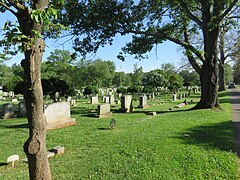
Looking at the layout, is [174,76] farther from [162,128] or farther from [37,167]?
[37,167]

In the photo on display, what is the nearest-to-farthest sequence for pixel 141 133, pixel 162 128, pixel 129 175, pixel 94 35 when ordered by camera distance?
pixel 129 175 < pixel 141 133 < pixel 162 128 < pixel 94 35

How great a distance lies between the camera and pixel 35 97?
10.7 feet

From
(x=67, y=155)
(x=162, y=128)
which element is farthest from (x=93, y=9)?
(x=67, y=155)

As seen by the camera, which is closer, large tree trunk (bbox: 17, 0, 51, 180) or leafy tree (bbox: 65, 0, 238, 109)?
large tree trunk (bbox: 17, 0, 51, 180)

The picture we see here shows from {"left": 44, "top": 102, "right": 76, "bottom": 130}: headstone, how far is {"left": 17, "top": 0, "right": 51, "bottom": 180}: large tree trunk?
23.2ft

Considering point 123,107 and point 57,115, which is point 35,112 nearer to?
point 57,115

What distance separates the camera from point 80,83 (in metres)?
47.5

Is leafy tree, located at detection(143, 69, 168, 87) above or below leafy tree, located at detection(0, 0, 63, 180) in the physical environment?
above

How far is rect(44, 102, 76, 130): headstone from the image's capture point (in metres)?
10.3

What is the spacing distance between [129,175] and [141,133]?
11.5ft

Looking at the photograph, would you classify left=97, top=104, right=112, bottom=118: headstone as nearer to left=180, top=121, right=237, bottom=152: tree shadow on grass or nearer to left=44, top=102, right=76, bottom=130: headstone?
left=44, top=102, right=76, bottom=130: headstone

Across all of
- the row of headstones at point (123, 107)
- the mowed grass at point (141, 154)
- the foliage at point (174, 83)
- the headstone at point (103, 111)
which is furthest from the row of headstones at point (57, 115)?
the foliage at point (174, 83)

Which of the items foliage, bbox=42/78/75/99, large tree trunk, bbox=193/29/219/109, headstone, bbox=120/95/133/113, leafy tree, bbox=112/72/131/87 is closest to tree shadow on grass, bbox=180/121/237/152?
large tree trunk, bbox=193/29/219/109

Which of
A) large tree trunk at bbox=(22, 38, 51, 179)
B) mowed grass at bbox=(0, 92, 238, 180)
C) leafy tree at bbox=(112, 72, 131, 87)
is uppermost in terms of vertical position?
leafy tree at bbox=(112, 72, 131, 87)
